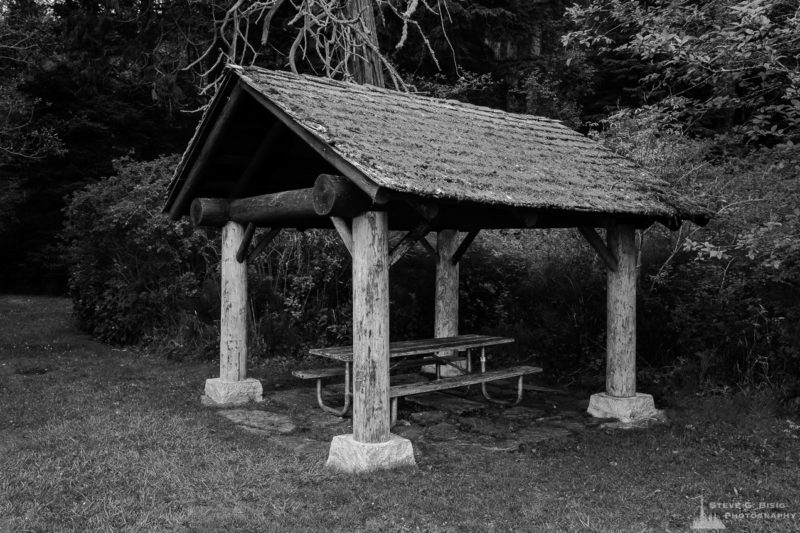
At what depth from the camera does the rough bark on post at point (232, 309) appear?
8.38 metres

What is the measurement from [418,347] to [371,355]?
7.00 feet

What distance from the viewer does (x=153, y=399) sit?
8516 mm

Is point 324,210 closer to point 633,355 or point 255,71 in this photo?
point 255,71

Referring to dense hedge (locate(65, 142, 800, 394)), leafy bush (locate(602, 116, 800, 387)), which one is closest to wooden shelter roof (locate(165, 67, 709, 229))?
leafy bush (locate(602, 116, 800, 387))

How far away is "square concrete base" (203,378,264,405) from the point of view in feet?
27.1

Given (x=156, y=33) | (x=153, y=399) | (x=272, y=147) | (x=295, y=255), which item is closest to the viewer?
(x=272, y=147)

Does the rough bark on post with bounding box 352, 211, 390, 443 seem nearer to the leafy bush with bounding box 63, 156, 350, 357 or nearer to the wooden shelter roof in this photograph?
the wooden shelter roof

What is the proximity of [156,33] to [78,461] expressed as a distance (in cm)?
1240

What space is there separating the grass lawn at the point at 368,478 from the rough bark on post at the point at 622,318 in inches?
27.0

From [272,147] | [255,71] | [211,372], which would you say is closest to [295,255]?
[211,372]

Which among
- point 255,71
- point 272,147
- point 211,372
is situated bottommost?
point 211,372

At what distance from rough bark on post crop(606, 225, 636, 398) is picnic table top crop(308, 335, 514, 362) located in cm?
160

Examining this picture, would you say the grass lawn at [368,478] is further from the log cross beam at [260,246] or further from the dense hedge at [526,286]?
the log cross beam at [260,246]

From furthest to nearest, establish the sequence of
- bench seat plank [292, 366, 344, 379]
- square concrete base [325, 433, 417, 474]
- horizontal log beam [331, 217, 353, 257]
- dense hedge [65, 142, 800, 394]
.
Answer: dense hedge [65, 142, 800, 394]
bench seat plank [292, 366, 344, 379]
horizontal log beam [331, 217, 353, 257]
square concrete base [325, 433, 417, 474]
